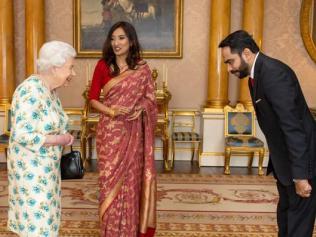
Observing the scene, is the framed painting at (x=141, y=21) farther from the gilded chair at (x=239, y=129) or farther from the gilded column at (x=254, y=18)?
the gilded chair at (x=239, y=129)

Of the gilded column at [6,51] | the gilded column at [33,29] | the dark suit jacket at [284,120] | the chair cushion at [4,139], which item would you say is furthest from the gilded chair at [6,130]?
the dark suit jacket at [284,120]

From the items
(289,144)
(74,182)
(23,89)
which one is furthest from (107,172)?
(74,182)

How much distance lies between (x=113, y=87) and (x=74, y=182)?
2.76 meters

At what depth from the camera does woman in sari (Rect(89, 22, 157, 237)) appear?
139 inches

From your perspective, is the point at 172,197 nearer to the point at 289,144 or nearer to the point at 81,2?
the point at 289,144

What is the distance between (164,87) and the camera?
7.35 metres

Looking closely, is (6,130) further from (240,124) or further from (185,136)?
(240,124)

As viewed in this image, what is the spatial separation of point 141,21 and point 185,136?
88.3 inches

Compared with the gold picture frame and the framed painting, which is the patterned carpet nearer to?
the framed painting

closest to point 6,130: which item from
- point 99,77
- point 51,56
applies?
point 99,77

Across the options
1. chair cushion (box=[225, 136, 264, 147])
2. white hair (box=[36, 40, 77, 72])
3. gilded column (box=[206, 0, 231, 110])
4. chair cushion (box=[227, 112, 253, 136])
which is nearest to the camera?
white hair (box=[36, 40, 77, 72])

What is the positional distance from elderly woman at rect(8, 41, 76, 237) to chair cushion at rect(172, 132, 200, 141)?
182 inches

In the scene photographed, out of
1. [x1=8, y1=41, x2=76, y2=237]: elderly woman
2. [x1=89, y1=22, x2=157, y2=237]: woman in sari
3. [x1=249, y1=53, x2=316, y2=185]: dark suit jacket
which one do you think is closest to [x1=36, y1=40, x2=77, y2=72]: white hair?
[x1=8, y1=41, x2=76, y2=237]: elderly woman

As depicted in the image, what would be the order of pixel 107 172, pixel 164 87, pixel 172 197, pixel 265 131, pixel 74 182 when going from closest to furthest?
pixel 265 131
pixel 107 172
pixel 172 197
pixel 74 182
pixel 164 87
